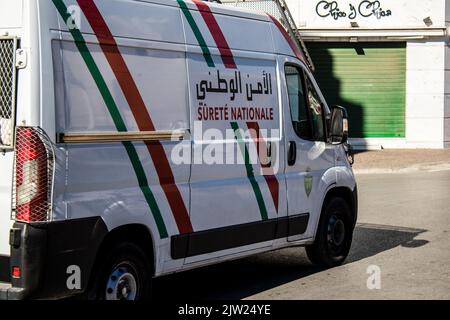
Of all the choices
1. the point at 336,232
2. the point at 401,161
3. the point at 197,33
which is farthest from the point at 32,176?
the point at 401,161

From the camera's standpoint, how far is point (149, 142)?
6.38 m

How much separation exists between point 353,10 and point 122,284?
2260cm

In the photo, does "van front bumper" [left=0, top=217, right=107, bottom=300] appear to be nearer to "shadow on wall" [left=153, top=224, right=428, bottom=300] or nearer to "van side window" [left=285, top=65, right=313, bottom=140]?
"shadow on wall" [left=153, top=224, right=428, bottom=300]

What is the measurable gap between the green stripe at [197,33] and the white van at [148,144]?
0.01 metres

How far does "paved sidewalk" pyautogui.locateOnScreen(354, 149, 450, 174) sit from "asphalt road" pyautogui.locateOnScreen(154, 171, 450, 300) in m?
9.03

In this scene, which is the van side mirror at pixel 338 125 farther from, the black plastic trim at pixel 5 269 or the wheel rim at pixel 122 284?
the black plastic trim at pixel 5 269

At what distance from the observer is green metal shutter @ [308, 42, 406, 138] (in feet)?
90.7

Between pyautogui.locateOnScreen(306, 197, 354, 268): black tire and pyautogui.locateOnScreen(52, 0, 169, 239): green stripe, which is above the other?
pyautogui.locateOnScreen(52, 0, 169, 239): green stripe

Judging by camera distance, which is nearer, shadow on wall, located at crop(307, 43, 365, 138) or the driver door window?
the driver door window

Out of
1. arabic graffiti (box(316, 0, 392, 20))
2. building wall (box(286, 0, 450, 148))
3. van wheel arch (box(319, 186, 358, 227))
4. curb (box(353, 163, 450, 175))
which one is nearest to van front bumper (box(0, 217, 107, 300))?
van wheel arch (box(319, 186, 358, 227))

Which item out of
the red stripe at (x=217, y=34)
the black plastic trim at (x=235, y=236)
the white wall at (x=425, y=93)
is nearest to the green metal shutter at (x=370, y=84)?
the white wall at (x=425, y=93)

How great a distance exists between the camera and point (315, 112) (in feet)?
27.6

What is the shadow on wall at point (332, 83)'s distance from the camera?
91.1 ft

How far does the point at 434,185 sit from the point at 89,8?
12.3 metres
